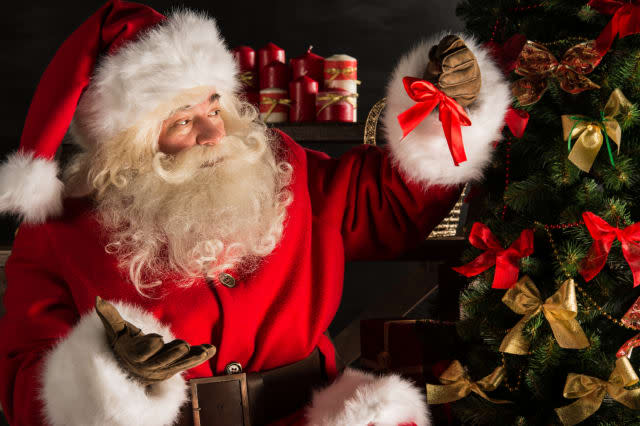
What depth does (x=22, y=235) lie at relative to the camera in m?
1.59

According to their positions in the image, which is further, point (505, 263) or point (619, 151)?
point (505, 263)

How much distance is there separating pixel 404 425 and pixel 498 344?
29 cm

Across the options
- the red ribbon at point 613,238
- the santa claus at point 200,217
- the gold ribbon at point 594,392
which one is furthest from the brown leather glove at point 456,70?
the gold ribbon at point 594,392

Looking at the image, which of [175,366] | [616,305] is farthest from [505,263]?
[175,366]

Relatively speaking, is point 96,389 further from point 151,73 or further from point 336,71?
point 336,71

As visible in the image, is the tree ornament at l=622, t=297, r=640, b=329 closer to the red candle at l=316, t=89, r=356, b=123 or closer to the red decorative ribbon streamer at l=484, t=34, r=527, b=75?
the red decorative ribbon streamer at l=484, t=34, r=527, b=75

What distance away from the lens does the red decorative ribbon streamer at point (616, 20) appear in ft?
3.59

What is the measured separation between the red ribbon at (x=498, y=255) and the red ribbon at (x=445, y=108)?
167 millimetres

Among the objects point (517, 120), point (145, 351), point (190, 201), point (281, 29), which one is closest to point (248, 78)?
point (281, 29)

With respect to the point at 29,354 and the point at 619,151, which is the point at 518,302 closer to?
the point at 619,151

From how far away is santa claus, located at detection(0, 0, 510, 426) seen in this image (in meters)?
1.43

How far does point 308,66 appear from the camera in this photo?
2.21 meters

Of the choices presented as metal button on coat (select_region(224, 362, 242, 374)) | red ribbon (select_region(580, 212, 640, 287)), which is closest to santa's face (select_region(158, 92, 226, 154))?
metal button on coat (select_region(224, 362, 242, 374))

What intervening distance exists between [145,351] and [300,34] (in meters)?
2.00
